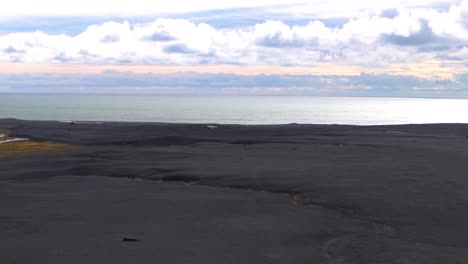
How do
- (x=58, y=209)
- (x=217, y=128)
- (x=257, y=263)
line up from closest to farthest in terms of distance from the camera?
(x=257, y=263) → (x=58, y=209) → (x=217, y=128)

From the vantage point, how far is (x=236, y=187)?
27.2m

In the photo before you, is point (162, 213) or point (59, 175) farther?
point (59, 175)

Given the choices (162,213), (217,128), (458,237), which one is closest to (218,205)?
(162,213)

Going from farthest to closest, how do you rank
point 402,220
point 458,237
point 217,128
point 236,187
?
1. point 217,128
2. point 236,187
3. point 402,220
4. point 458,237

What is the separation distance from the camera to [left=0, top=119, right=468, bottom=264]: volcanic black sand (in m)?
15.1

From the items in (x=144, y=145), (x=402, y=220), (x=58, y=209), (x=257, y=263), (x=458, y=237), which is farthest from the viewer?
(x=144, y=145)

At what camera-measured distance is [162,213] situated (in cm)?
2033

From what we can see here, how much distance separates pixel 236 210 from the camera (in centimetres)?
2103

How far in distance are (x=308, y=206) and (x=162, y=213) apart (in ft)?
20.1

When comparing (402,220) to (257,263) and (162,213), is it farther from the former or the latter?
(162,213)

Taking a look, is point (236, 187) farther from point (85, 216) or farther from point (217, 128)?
point (217, 128)

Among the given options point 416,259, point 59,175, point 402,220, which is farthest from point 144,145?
point 416,259

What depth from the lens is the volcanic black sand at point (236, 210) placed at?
15.1 meters

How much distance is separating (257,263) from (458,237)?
24.0 ft
